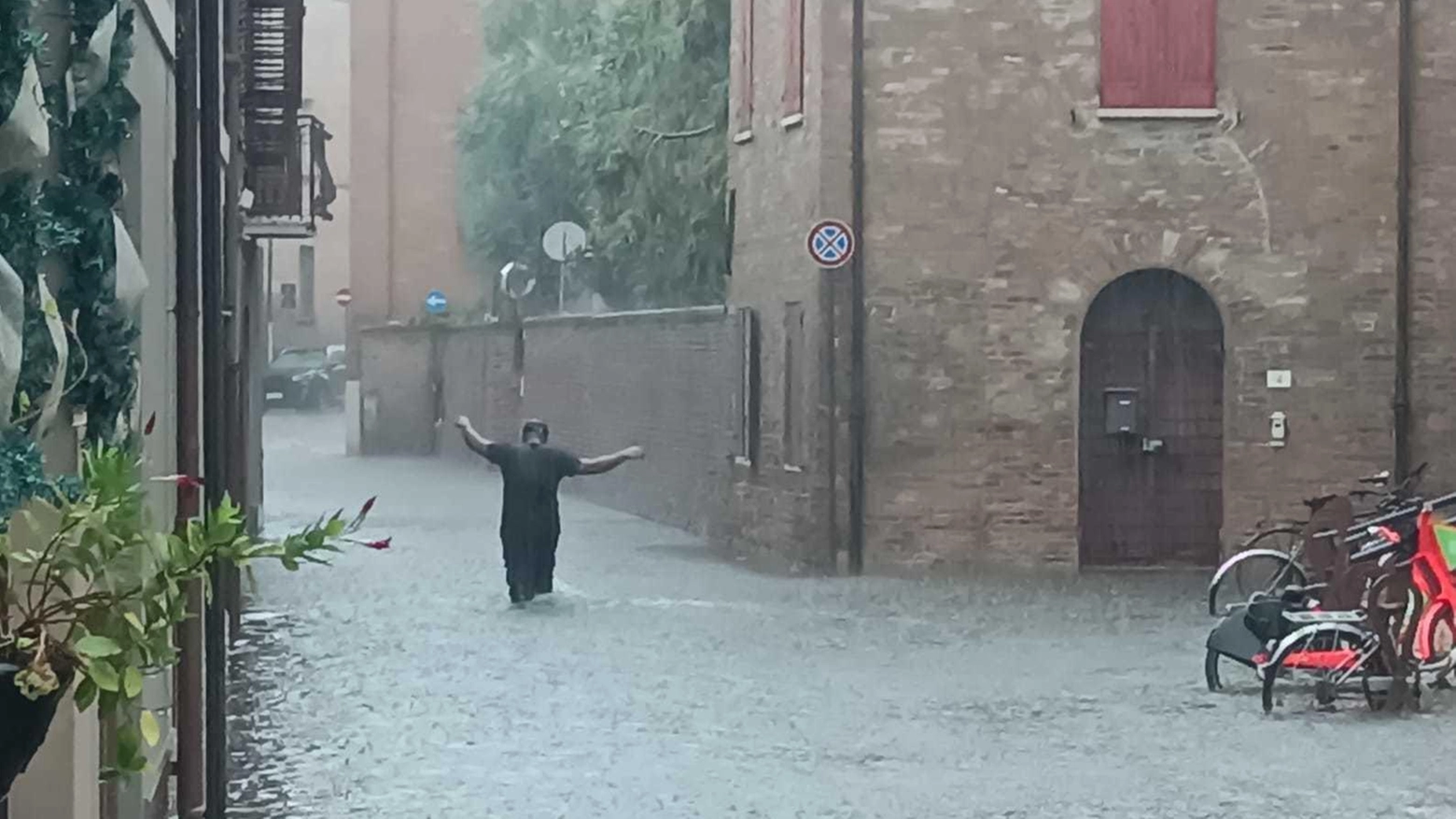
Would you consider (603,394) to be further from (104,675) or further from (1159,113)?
(104,675)

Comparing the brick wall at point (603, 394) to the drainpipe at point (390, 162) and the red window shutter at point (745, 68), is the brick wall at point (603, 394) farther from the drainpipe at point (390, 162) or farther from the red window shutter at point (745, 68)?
the red window shutter at point (745, 68)

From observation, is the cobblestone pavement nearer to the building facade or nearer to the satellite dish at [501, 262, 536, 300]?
the satellite dish at [501, 262, 536, 300]

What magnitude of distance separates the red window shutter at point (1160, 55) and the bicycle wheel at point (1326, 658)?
9.43 metres

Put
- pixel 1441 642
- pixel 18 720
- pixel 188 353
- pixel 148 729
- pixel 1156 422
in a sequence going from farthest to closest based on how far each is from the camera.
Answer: pixel 1156 422 < pixel 1441 642 < pixel 188 353 < pixel 148 729 < pixel 18 720

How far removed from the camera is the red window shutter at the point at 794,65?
77.2 feet

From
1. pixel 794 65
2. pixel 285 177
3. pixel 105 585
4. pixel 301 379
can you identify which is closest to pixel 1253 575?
pixel 794 65

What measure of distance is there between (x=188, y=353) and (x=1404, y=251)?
1512 centimetres

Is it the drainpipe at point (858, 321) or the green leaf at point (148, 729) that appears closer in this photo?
the green leaf at point (148, 729)

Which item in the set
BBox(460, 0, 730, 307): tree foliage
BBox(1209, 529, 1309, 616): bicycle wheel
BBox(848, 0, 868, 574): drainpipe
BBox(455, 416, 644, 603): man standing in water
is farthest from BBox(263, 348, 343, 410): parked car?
BBox(1209, 529, 1309, 616): bicycle wheel

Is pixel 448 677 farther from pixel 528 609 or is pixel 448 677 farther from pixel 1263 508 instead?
pixel 1263 508

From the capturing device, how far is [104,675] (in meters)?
3.84

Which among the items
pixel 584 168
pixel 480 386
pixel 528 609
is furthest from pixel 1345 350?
pixel 480 386

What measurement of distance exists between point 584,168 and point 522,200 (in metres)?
7.69

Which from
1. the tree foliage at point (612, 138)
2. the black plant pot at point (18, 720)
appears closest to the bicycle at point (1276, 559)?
the black plant pot at point (18, 720)
